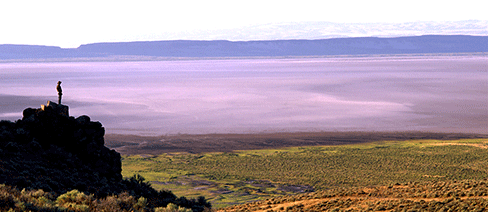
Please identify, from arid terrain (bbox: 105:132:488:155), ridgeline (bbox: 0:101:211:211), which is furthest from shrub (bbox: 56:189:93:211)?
arid terrain (bbox: 105:132:488:155)

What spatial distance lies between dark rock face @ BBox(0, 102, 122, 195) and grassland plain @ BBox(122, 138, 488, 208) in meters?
10.7

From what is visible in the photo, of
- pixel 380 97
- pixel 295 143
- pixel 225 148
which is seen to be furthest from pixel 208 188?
pixel 380 97

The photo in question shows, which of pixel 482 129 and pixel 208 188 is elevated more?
pixel 482 129

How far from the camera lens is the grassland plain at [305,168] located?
110 feet

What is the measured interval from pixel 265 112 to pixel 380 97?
96.8 ft

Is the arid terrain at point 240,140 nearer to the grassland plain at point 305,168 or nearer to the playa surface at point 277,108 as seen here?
the grassland plain at point 305,168

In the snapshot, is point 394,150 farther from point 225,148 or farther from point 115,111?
point 115,111

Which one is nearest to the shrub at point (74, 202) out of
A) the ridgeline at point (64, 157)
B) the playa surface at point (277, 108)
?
the ridgeline at point (64, 157)

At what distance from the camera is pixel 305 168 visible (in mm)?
39281

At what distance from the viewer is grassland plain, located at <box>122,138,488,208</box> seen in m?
33.4

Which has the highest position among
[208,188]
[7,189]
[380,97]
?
[380,97]

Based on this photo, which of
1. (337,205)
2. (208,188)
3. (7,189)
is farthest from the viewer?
(208,188)

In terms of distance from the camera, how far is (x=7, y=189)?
13656 mm

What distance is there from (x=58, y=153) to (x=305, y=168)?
23.9m
